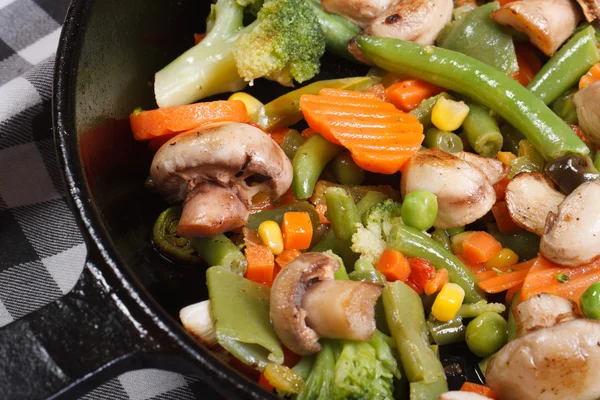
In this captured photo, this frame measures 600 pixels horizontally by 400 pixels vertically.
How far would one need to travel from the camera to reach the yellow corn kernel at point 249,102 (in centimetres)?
332

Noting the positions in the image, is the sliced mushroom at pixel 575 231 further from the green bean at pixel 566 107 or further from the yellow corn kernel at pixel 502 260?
the green bean at pixel 566 107

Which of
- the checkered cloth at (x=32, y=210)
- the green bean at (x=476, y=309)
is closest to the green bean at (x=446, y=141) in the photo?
the green bean at (x=476, y=309)

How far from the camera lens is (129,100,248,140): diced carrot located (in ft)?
10.1

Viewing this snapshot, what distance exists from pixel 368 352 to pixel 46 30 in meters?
3.06

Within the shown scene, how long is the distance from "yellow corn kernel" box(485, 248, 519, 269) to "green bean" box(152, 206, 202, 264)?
1.25 meters

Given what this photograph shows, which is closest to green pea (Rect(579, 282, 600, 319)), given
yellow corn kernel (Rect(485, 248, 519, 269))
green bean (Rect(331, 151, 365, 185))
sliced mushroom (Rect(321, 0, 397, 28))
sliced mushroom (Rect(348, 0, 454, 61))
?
yellow corn kernel (Rect(485, 248, 519, 269))

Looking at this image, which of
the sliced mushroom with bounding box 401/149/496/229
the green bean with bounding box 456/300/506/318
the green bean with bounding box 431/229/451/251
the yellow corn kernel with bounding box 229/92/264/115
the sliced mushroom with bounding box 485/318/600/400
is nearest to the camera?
the sliced mushroom with bounding box 485/318/600/400

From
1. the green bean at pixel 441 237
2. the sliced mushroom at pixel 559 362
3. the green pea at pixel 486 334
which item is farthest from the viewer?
the green bean at pixel 441 237

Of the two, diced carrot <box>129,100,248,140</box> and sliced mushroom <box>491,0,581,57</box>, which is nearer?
diced carrot <box>129,100,248,140</box>

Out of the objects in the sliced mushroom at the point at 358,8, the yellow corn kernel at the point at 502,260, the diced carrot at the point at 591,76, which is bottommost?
the yellow corn kernel at the point at 502,260

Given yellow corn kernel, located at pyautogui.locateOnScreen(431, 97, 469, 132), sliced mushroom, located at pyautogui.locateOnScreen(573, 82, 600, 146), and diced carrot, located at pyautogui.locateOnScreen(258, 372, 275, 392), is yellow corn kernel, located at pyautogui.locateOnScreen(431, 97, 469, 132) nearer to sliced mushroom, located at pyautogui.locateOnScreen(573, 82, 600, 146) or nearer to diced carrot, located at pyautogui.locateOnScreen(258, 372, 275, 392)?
sliced mushroom, located at pyautogui.locateOnScreen(573, 82, 600, 146)

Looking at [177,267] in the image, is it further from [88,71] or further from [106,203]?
[88,71]

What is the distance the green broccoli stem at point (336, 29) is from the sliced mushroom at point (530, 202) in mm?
1198

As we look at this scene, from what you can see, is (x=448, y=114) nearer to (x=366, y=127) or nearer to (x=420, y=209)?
(x=366, y=127)
